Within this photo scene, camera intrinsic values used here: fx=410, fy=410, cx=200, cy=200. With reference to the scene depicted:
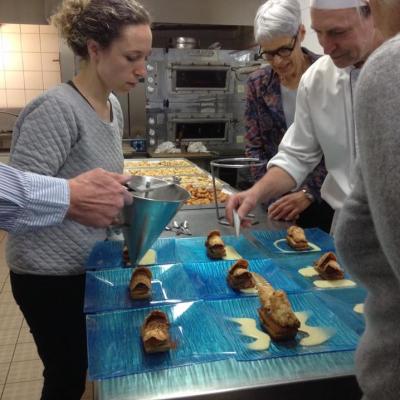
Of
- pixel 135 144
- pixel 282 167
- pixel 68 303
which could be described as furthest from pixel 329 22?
pixel 135 144

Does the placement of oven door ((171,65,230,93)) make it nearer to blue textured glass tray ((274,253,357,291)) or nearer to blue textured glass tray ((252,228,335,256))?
blue textured glass tray ((252,228,335,256))

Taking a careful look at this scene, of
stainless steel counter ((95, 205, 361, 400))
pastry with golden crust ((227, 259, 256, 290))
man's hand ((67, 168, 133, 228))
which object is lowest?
pastry with golden crust ((227, 259, 256, 290))

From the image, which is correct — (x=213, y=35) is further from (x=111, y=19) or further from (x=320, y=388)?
(x=320, y=388)

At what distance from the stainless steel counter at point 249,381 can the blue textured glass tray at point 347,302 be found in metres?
0.12

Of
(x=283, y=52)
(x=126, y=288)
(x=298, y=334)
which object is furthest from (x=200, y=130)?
(x=298, y=334)

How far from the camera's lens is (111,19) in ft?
4.24

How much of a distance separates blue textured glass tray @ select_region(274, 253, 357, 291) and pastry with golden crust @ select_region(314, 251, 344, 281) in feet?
0.07

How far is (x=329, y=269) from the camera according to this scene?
1.18 m

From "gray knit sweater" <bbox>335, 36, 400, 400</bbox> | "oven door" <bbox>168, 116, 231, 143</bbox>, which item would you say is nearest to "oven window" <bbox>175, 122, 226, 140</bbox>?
"oven door" <bbox>168, 116, 231, 143</bbox>

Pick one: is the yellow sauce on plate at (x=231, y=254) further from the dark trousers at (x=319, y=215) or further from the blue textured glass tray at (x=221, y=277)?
the dark trousers at (x=319, y=215)

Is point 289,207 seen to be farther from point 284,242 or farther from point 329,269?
point 329,269

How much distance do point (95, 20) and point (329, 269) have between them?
1.05m

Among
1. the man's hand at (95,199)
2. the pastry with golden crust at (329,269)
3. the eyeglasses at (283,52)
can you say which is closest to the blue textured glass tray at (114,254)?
the man's hand at (95,199)

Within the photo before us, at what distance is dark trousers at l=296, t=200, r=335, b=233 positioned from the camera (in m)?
1.90
